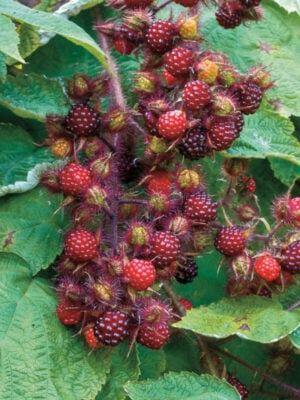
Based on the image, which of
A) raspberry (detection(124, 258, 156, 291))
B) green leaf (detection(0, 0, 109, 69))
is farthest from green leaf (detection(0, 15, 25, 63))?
raspberry (detection(124, 258, 156, 291))

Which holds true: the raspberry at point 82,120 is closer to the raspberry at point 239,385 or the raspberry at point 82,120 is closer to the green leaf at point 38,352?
the green leaf at point 38,352

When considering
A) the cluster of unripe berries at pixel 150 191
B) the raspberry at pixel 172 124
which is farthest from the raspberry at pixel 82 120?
the raspberry at pixel 172 124

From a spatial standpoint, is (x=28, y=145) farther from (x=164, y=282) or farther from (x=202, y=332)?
(x=202, y=332)

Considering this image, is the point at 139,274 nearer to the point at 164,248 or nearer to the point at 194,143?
the point at 164,248

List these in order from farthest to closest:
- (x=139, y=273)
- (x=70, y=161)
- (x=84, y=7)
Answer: (x=84, y=7), (x=70, y=161), (x=139, y=273)

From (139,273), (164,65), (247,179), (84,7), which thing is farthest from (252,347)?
(84,7)
